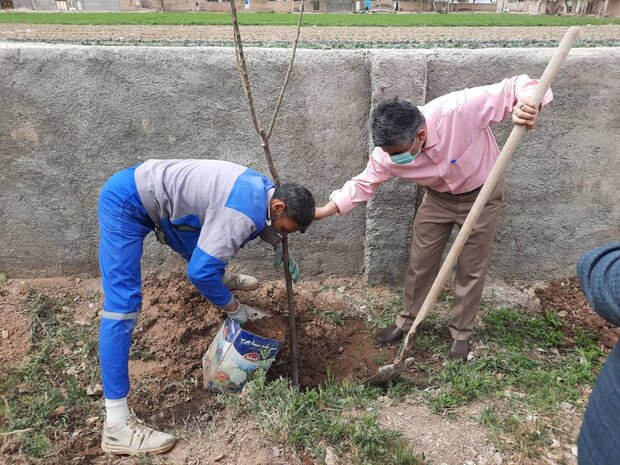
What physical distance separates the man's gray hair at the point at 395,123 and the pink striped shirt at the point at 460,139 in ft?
0.81

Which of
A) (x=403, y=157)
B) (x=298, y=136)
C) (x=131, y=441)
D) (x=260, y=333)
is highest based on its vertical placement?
(x=403, y=157)

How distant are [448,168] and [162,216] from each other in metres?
1.55

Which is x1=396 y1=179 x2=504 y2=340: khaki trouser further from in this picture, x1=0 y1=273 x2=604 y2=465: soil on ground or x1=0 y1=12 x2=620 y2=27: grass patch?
x1=0 y1=12 x2=620 y2=27: grass patch

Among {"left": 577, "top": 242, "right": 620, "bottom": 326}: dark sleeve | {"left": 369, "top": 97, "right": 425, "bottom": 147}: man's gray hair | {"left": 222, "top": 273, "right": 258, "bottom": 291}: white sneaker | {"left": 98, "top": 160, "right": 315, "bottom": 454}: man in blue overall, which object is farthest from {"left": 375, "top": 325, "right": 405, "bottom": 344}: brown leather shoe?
{"left": 577, "top": 242, "right": 620, "bottom": 326}: dark sleeve

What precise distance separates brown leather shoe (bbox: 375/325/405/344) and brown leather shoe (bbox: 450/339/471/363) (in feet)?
1.20

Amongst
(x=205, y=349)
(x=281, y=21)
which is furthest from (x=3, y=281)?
(x=281, y=21)

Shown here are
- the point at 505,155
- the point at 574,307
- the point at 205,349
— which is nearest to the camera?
the point at 505,155

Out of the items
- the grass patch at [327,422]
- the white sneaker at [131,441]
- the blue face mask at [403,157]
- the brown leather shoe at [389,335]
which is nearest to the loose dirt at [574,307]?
the brown leather shoe at [389,335]

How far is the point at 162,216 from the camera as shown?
7.81 ft

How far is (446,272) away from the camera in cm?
230

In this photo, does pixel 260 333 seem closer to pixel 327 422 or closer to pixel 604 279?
pixel 327 422

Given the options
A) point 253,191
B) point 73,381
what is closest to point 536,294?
point 253,191

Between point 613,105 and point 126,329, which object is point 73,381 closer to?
point 126,329

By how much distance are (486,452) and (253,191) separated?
5.53ft
